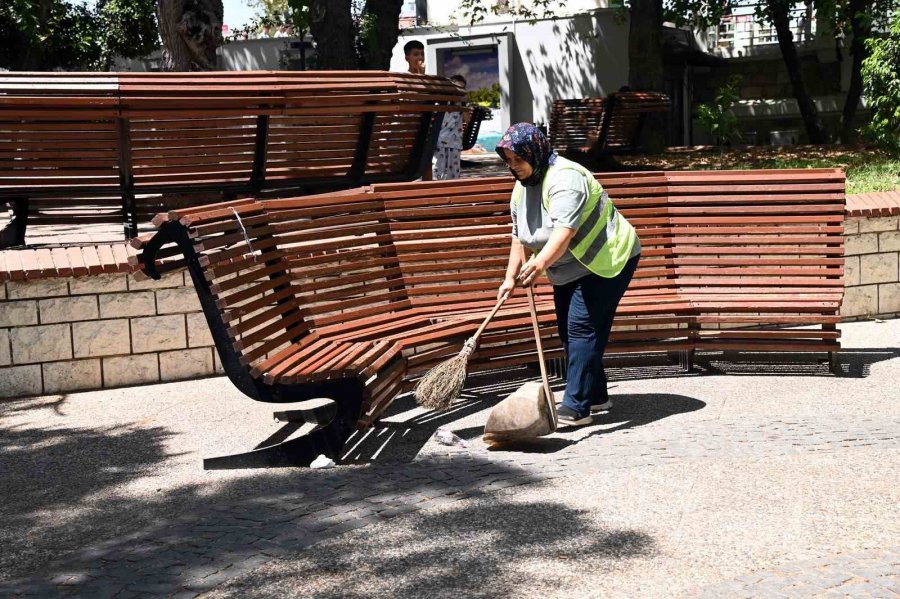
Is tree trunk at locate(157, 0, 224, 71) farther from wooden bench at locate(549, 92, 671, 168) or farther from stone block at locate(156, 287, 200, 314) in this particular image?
wooden bench at locate(549, 92, 671, 168)

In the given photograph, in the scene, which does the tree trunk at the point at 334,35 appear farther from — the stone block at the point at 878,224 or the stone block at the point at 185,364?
the stone block at the point at 185,364

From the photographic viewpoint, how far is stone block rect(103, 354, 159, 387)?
7.25 metres

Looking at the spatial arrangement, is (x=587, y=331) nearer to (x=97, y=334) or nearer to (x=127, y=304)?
(x=127, y=304)

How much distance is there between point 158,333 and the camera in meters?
7.27

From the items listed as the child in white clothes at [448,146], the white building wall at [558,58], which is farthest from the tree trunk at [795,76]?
the child in white clothes at [448,146]

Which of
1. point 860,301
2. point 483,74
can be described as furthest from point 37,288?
point 483,74

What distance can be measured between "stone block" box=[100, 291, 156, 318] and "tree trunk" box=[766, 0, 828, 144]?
65.0 ft

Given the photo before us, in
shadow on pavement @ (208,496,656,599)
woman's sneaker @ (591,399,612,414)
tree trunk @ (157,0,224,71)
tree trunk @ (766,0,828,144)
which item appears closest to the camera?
shadow on pavement @ (208,496,656,599)

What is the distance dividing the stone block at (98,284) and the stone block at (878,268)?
4.77 m

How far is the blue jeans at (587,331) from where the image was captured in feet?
20.2

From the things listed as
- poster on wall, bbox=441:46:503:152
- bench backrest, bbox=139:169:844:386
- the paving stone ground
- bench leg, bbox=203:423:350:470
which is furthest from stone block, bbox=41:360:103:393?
poster on wall, bbox=441:46:503:152

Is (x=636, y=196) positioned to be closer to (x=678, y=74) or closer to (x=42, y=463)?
(x=42, y=463)

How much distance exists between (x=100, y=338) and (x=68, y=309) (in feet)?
0.82

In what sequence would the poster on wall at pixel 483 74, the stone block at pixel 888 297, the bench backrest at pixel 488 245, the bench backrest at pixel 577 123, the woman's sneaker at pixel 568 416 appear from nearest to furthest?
1. the woman's sneaker at pixel 568 416
2. the bench backrest at pixel 488 245
3. the stone block at pixel 888 297
4. the bench backrest at pixel 577 123
5. the poster on wall at pixel 483 74
